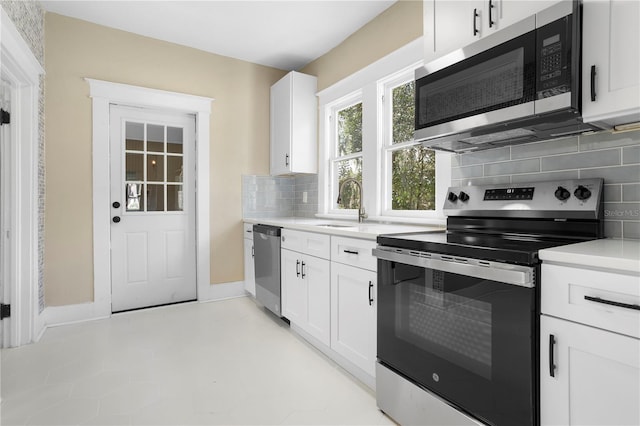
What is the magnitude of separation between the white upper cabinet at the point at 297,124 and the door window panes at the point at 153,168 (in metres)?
1.09

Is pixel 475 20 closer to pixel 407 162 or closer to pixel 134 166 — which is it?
pixel 407 162

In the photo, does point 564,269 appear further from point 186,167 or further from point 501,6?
point 186,167

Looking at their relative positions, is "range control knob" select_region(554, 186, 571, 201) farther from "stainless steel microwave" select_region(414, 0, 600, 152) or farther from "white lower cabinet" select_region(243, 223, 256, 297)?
"white lower cabinet" select_region(243, 223, 256, 297)

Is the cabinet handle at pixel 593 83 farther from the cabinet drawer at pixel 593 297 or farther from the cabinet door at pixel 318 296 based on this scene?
the cabinet door at pixel 318 296

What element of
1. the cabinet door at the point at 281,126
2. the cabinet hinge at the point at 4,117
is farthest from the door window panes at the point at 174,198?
the cabinet hinge at the point at 4,117

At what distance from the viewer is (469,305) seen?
4.34ft

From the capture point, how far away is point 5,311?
2516mm

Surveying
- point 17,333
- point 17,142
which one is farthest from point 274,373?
point 17,142

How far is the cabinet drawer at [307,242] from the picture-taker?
2287 millimetres

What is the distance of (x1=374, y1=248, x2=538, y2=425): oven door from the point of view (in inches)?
45.3

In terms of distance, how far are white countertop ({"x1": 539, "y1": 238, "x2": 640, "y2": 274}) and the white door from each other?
3.33m

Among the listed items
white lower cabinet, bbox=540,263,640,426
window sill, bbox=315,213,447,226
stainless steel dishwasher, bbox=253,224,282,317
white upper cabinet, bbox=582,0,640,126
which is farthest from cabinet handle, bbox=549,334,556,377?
stainless steel dishwasher, bbox=253,224,282,317

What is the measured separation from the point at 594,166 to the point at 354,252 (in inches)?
47.7

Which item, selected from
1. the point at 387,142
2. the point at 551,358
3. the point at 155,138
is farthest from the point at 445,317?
the point at 155,138
